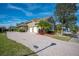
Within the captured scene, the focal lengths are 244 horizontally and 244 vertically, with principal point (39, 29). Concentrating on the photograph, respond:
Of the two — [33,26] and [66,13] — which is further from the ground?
[66,13]

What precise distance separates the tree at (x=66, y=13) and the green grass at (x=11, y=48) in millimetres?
566

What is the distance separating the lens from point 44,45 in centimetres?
309

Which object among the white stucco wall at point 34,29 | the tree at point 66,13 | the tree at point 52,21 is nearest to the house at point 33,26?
the white stucco wall at point 34,29

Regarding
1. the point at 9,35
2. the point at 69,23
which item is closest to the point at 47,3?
the point at 69,23

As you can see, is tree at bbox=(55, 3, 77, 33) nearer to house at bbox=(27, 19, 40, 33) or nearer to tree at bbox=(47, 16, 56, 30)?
tree at bbox=(47, 16, 56, 30)

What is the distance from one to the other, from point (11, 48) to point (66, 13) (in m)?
0.83

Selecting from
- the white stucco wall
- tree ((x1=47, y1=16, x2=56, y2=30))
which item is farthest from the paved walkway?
tree ((x1=47, y1=16, x2=56, y2=30))

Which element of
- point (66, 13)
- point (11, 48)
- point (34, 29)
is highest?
point (66, 13)

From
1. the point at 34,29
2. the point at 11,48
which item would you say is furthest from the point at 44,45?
the point at 11,48

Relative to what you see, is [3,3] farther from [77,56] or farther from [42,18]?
[77,56]

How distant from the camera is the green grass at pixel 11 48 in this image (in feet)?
10.0

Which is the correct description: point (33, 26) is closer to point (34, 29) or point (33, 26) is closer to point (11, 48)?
point (34, 29)

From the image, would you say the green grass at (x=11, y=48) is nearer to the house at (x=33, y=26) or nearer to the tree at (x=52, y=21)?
the house at (x=33, y=26)

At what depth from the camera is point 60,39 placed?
3.12 m
